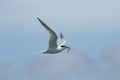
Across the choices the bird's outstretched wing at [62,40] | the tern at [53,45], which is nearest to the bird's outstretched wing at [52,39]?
the tern at [53,45]

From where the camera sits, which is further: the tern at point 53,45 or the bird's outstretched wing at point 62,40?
the bird's outstretched wing at point 62,40

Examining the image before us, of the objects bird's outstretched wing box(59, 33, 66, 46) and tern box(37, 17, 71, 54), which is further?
bird's outstretched wing box(59, 33, 66, 46)

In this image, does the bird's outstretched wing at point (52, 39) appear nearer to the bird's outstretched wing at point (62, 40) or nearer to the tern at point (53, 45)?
the tern at point (53, 45)

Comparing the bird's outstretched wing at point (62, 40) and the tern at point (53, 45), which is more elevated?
the bird's outstretched wing at point (62, 40)

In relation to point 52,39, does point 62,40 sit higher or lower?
higher

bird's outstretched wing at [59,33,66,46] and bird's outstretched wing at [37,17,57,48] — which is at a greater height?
bird's outstretched wing at [59,33,66,46]

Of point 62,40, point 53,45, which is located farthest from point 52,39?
point 62,40

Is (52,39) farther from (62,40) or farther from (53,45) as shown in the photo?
(62,40)

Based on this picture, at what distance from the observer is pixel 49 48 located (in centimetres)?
12719

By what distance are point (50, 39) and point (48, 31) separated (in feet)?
12.6

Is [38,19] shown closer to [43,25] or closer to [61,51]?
[43,25]

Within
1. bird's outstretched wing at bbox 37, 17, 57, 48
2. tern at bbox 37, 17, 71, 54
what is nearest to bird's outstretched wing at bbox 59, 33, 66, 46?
tern at bbox 37, 17, 71, 54

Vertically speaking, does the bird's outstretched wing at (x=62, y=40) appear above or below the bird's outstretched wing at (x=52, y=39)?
above

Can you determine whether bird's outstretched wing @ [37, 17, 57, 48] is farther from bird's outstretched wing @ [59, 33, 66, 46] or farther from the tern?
bird's outstretched wing @ [59, 33, 66, 46]
